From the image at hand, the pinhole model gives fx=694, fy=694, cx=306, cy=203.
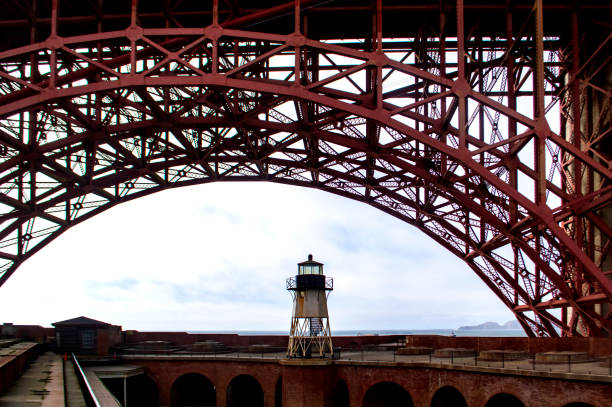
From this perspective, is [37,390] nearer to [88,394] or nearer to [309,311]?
[88,394]

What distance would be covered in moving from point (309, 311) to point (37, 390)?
1916cm

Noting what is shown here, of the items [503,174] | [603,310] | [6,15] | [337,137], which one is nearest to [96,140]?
[6,15]

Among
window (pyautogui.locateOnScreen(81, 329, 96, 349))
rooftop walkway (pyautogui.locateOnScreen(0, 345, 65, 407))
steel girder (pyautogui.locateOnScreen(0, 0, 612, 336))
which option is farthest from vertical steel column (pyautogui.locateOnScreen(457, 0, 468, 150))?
window (pyautogui.locateOnScreen(81, 329, 96, 349))

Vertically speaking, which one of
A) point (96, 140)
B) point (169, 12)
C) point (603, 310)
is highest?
point (169, 12)

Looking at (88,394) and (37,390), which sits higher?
(88,394)

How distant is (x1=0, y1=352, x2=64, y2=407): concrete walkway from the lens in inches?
834

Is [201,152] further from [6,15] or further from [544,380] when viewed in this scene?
[544,380]

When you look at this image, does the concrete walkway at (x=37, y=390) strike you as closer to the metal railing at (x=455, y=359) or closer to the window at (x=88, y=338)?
the metal railing at (x=455, y=359)

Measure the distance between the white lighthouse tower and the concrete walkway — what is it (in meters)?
13.2

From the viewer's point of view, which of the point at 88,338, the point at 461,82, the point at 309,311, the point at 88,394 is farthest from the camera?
the point at 88,338

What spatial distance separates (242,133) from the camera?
41.8 meters

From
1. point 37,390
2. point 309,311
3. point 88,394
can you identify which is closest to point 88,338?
point 309,311

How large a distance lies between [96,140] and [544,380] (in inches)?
995

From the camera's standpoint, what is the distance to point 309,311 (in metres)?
41.2
